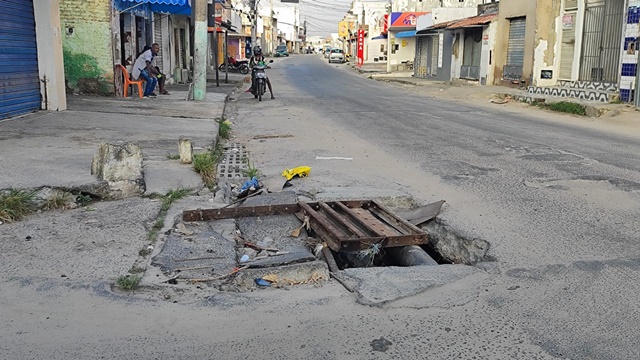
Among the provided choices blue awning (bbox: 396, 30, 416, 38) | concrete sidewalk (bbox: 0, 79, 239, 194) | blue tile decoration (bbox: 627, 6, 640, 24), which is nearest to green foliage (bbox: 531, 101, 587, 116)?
blue tile decoration (bbox: 627, 6, 640, 24)

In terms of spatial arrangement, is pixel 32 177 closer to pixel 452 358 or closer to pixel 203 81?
pixel 452 358

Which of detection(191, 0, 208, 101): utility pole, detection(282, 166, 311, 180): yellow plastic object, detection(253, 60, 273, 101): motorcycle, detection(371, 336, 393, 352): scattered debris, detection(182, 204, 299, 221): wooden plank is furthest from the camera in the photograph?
detection(253, 60, 273, 101): motorcycle

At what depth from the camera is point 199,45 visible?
1658cm

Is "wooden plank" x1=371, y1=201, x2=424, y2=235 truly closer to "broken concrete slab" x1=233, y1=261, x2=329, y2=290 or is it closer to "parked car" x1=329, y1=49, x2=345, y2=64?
"broken concrete slab" x1=233, y1=261, x2=329, y2=290

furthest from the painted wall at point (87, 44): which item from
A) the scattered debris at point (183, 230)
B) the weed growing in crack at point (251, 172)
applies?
the scattered debris at point (183, 230)

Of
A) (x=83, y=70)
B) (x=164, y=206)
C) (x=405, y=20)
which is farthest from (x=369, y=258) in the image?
(x=405, y=20)

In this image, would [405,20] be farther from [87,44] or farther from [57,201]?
[57,201]

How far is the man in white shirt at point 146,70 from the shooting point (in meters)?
17.4

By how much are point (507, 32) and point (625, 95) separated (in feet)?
35.0

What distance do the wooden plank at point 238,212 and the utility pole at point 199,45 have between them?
11424 mm

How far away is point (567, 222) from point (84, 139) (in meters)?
6.96

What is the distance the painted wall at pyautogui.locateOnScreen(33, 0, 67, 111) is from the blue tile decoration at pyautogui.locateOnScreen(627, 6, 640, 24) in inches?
562

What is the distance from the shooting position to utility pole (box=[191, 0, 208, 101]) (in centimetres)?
1619

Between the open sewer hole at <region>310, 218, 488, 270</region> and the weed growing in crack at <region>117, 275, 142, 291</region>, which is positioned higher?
the weed growing in crack at <region>117, 275, 142, 291</region>
